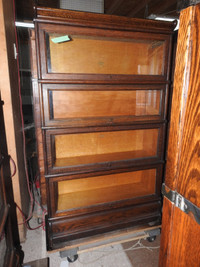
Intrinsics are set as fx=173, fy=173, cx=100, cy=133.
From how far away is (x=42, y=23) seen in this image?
1.11 m

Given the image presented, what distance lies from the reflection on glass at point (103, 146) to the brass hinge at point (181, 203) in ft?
2.89

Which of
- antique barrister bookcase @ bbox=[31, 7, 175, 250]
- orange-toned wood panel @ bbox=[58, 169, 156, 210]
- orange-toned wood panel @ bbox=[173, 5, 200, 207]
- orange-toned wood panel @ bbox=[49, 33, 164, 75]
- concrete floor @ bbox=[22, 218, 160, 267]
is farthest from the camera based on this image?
orange-toned wood panel @ bbox=[58, 169, 156, 210]

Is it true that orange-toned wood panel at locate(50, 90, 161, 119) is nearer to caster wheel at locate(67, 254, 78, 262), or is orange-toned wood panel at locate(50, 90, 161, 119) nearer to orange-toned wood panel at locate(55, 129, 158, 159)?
orange-toned wood panel at locate(55, 129, 158, 159)

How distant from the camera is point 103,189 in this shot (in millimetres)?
1708

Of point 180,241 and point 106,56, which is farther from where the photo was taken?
point 106,56

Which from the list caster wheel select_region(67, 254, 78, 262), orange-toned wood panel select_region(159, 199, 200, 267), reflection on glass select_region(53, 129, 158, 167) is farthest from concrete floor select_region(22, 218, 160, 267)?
orange-toned wood panel select_region(159, 199, 200, 267)

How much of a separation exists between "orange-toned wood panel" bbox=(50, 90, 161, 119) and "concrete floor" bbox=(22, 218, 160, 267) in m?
1.19

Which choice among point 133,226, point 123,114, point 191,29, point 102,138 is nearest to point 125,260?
point 133,226

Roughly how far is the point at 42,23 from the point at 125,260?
1888mm

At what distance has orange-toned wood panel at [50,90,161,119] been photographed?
4.40 ft

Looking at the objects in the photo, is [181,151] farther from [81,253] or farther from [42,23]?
[81,253]

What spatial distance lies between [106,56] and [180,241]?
51.8 inches

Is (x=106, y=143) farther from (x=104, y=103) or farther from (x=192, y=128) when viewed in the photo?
(x=192, y=128)

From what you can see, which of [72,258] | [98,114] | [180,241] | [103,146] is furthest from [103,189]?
[180,241]
